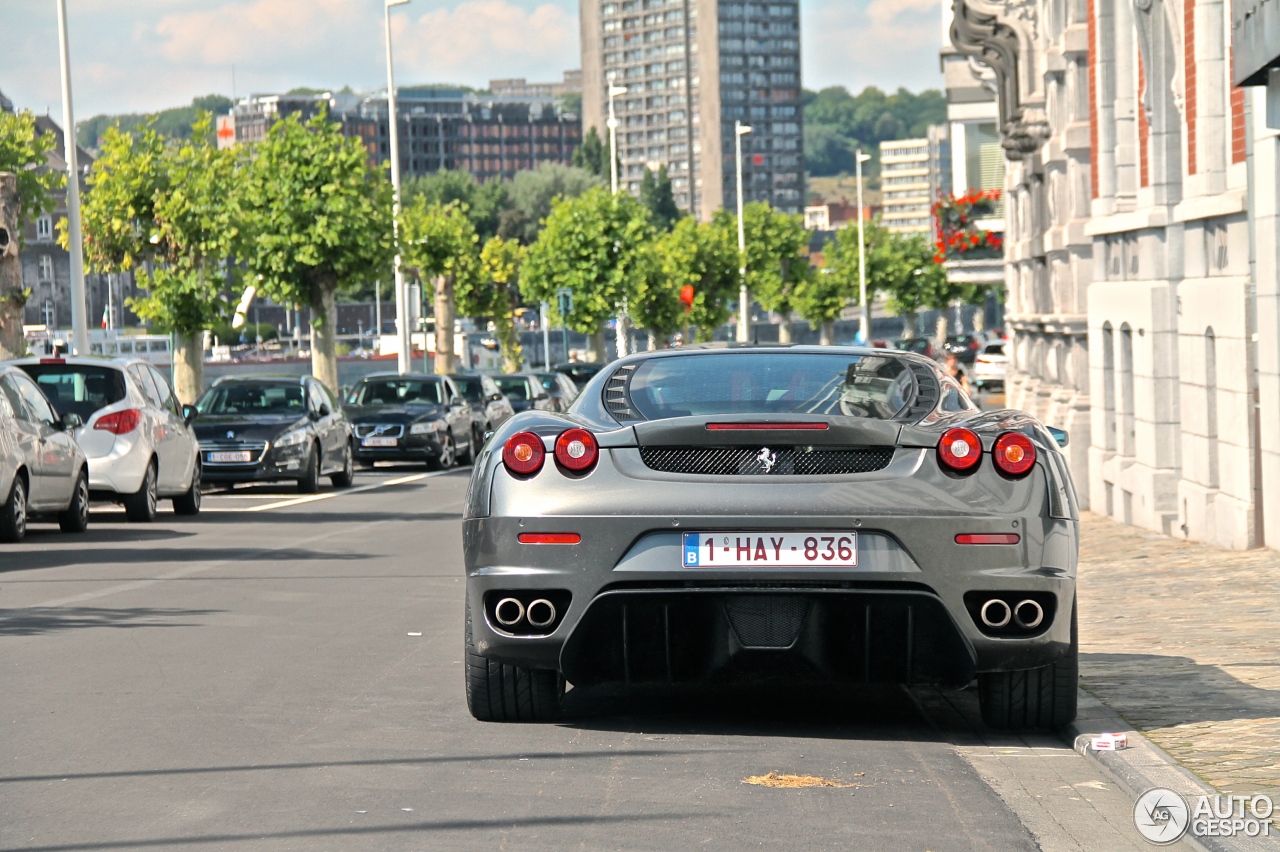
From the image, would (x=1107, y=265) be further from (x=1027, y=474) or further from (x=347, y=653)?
(x=1027, y=474)

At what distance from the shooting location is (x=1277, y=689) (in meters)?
8.50

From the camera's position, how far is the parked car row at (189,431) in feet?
Result: 57.2

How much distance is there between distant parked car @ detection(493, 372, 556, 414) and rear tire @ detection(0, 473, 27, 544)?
2564 cm

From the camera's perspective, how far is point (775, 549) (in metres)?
7.06

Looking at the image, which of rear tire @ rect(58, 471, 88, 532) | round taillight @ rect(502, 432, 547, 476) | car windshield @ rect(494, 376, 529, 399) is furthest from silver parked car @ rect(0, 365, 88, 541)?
car windshield @ rect(494, 376, 529, 399)

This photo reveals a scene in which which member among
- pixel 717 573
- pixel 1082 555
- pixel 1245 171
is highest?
pixel 1245 171

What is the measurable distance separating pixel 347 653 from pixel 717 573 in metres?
3.36

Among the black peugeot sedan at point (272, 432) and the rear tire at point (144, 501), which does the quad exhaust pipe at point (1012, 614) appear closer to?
the rear tire at point (144, 501)

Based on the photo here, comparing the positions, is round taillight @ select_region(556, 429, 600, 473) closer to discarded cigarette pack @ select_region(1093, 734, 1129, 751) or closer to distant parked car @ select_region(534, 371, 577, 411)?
discarded cigarette pack @ select_region(1093, 734, 1129, 751)

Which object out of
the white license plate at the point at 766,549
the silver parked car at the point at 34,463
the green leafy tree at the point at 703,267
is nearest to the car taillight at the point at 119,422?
the silver parked car at the point at 34,463

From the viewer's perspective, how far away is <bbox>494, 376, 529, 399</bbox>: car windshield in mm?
43125

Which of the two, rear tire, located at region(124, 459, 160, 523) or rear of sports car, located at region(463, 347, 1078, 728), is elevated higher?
rear of sports car, located at region(463, 347, 1078, 728)

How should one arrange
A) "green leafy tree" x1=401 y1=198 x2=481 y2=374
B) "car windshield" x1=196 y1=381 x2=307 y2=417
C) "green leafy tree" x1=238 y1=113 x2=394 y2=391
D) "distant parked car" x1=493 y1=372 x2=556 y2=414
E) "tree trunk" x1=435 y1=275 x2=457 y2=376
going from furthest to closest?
"green leafy tree" x1=401 y1=198 x2=481 y2=374
"tree trunk" x1=435 y1=275 x2=457 y2=376
"green leafy tree" x1=238 y1=113 x2=394 y2=391
"distant parked car" x1=493 y1=372 x2=556 y2=414
"car windshield" x1=196 y1=381 x2=307 y2=417

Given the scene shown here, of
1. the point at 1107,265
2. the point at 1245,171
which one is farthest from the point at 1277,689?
the point at 1107,265
